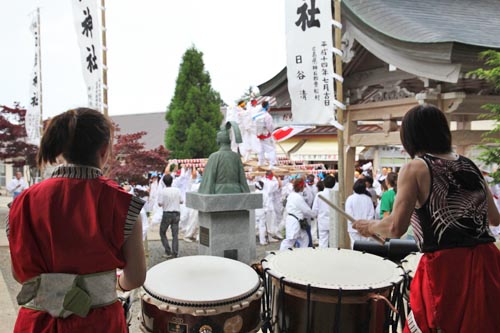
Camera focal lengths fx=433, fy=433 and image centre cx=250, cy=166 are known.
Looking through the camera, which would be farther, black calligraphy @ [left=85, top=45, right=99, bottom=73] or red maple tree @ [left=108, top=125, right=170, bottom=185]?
red maple tree @ [left=108, top=125, right=170, bottom=185]

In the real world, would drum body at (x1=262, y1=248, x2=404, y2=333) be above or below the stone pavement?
above

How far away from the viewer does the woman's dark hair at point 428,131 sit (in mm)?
2102

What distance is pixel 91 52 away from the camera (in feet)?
19.8

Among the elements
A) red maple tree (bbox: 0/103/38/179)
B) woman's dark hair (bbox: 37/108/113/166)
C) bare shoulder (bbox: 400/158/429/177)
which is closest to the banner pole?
bare shoulder (bbox: 400/158/429/177)

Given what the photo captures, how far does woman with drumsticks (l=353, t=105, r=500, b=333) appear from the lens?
78.4 inches

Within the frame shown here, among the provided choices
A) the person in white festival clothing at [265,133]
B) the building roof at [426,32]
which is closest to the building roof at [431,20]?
the building roof at [426,32]

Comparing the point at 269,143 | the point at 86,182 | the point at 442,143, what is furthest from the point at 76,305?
the point at 269,143

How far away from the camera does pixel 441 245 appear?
2014 mm

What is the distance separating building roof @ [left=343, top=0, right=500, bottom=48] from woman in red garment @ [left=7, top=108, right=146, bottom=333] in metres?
4.43

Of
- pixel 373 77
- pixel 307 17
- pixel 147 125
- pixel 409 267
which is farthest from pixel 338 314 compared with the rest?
pixel 147 125

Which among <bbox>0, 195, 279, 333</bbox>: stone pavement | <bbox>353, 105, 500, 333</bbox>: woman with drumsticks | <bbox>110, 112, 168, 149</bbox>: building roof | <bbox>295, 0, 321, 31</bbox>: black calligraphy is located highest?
<bbox>110, 112, 168, 149</bbox>: building roof

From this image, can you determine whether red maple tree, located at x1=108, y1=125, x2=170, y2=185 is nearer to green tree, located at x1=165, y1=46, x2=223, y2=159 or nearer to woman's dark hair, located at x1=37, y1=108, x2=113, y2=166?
woman's dark hair, located at x1=37, y1=108, x2=113, y2=166

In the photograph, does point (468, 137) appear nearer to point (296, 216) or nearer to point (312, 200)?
point (296, 216)

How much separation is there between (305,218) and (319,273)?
489cm
